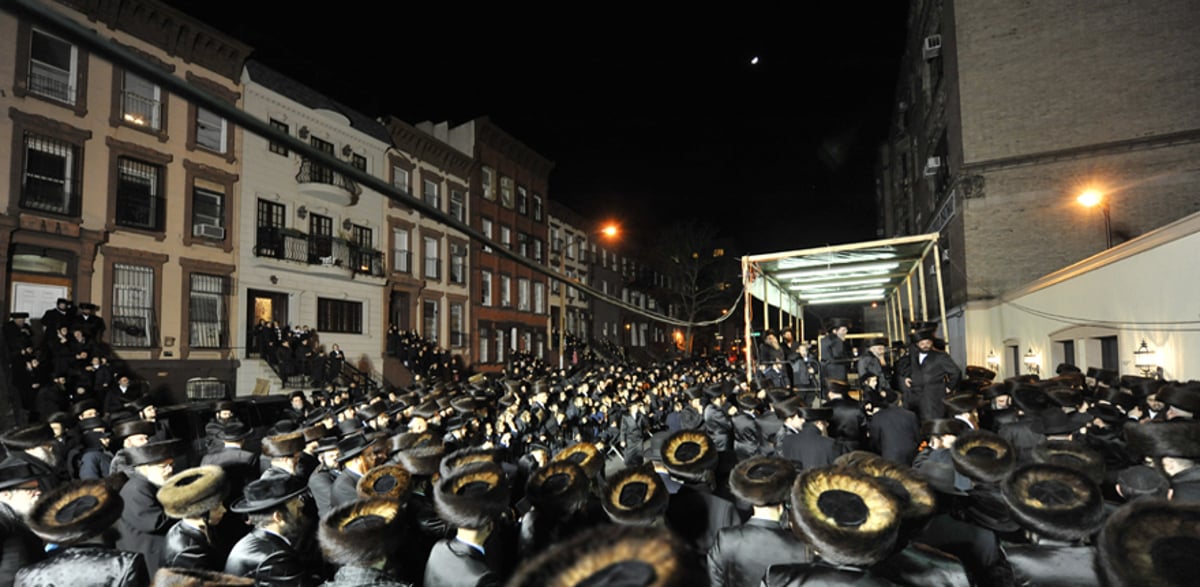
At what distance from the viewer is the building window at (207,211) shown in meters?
19.4

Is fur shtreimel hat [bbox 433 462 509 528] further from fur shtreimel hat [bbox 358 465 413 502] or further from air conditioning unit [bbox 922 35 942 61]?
air conditioning unit [bbox 922 35 942 61]

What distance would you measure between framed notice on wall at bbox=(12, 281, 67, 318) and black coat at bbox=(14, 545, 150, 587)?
53.1 ft

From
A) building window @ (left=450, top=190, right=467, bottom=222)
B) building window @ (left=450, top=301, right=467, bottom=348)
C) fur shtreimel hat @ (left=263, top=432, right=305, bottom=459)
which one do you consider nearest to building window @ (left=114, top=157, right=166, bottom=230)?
building window @ (left=450, top=190, right=467, bottom=222)

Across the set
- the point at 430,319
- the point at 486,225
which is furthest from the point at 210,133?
the point at 486,225

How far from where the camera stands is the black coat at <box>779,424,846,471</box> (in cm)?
609

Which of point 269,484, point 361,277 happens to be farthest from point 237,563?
point 361,277

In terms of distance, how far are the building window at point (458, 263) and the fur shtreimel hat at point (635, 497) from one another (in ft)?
94.1

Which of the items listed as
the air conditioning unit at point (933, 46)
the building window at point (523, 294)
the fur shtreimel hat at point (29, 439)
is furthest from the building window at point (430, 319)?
the air conditioning unit at point (933, 46)

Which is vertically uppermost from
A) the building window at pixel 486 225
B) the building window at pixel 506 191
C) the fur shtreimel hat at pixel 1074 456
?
the building window at pixel 506 191

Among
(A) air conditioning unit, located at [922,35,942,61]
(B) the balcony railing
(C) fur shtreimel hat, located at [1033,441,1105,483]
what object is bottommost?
(C) fur shtreimel hat, located at [1033,441,1105,483]

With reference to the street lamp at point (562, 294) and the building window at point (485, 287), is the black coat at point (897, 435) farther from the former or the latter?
the building window at point (485, 287)

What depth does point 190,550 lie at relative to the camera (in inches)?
147

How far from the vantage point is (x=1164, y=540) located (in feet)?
7.66

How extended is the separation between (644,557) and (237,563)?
123 inches
